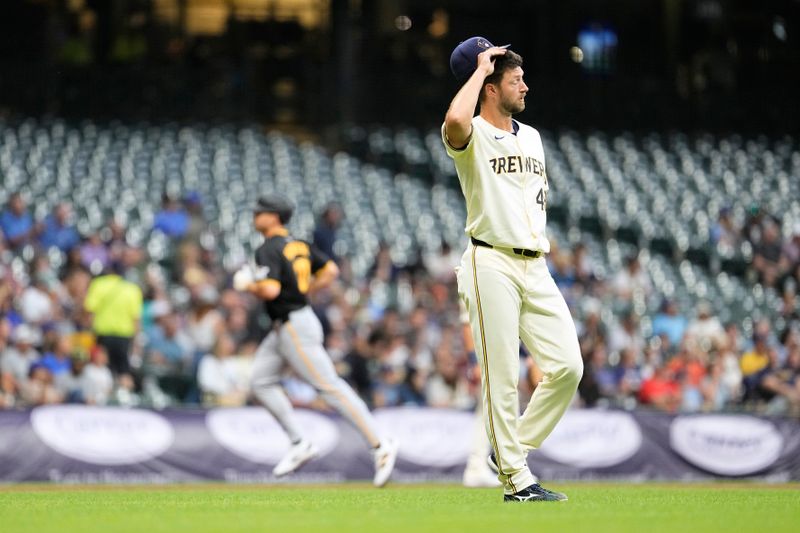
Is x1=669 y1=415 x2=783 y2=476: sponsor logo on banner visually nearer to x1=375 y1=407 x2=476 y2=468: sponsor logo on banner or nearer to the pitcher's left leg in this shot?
x1=375 y1=407 x2=476 y2=468: sponsor logo on banner

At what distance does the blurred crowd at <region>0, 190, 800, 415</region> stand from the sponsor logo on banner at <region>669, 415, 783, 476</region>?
1.42 m

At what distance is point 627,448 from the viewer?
13797 mm

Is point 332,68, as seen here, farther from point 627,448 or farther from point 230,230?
point 627,448

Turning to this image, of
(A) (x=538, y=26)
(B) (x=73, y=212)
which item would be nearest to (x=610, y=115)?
(A) (x=538, y=26)

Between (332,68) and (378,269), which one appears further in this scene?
(332,68)

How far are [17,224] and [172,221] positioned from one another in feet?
6.72

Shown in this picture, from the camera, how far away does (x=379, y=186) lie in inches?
875

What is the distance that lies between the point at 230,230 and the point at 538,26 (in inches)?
601

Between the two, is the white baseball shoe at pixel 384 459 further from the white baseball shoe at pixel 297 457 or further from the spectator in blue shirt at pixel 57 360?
the spectator in blue shirt at pixel 57 360

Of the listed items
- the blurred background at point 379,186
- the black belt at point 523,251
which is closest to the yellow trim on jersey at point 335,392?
the black belt at point 523,251

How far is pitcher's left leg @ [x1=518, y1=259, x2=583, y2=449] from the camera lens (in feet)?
23.9

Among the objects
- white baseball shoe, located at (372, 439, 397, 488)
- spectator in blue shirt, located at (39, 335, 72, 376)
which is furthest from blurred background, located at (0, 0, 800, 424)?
white baseball shoe, located at (372, 439, 397, 488)

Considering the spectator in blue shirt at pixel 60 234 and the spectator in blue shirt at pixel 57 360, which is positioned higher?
the spectator in blue shirt at pixel 60 234

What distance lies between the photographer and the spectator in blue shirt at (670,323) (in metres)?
17.8
